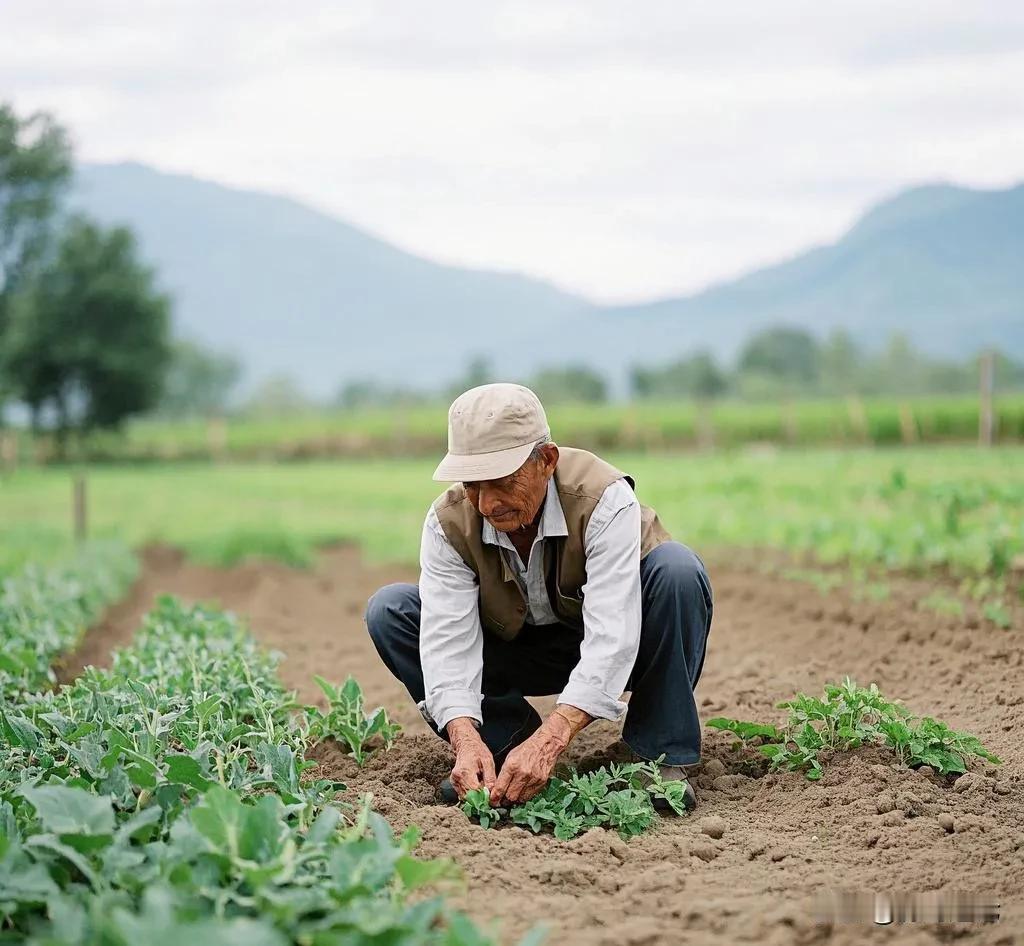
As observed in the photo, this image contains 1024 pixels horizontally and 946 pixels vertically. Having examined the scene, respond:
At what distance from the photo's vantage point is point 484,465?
3152 mm

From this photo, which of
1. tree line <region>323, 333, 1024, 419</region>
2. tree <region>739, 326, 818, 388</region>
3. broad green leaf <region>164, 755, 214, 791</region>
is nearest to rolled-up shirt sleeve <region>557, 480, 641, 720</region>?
broad green leaf <region>164, 755, 214, 791</region>

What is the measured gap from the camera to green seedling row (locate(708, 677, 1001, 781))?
3508 mm

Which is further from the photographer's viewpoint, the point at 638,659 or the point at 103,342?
the point at 103,342

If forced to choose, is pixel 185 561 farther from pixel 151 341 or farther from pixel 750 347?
pixel 750 347

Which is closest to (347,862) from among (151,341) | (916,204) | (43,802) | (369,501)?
(43,802)

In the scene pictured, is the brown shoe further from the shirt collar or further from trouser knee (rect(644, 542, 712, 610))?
the shirt collar

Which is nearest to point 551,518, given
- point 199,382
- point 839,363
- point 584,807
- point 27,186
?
point 584,807

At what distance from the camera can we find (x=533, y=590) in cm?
355

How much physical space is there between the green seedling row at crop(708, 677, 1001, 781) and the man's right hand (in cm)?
78

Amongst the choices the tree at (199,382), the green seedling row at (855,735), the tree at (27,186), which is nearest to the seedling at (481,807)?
the green seedling row at (855,735)

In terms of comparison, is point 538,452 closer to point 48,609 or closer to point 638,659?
point 638,659

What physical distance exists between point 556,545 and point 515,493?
0.99 feet

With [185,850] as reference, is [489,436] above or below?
above

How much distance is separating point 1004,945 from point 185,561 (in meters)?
9.69
